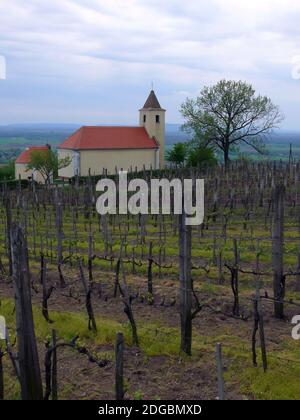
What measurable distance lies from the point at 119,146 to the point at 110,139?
1.24 m

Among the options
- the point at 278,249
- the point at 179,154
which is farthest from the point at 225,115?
the point at 278,249

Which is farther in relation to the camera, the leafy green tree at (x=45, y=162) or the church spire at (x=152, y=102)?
the church spire at (x=152, y=102)

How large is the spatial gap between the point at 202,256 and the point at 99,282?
140 inches

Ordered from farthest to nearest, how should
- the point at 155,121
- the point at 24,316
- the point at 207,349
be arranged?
the point at 155,121 < the point at 207,349 < the point at 24,316

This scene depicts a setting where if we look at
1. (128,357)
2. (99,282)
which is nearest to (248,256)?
(99,282)

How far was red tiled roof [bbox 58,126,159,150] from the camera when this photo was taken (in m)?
45.5

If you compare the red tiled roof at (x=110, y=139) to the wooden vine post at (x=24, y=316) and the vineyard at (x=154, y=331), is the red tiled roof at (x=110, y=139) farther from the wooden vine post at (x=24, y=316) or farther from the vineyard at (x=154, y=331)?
the wooden vine post at (x=24, y=316)

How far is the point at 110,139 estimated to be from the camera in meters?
46.5

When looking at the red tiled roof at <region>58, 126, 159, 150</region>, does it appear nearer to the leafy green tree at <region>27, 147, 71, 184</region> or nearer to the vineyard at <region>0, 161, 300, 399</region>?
the leafy green tree at <region>27, 147, 71, 184</region>

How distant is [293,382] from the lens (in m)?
5.77

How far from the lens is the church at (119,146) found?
148ft

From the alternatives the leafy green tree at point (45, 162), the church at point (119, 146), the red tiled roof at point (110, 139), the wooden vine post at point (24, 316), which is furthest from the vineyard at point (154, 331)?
the red tiled roof at point (110, 139)

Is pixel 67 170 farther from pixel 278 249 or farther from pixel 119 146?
pixel 278 249

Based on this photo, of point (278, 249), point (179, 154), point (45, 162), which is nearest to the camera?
point (278, 249)
